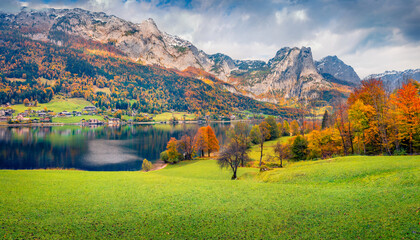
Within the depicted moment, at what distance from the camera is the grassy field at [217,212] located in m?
10.4

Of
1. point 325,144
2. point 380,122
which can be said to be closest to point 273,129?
point 325,144

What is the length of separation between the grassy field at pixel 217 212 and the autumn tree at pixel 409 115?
14649mm

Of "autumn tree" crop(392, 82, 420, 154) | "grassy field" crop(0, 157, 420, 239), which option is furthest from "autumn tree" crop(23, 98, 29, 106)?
"autumn tree" crop(392, 82, 420, 154)

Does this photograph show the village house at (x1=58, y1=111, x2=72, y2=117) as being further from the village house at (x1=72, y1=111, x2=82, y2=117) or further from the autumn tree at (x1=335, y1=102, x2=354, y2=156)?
the autumn tree at (x1=335, y1=102, x2=354, y2=156)

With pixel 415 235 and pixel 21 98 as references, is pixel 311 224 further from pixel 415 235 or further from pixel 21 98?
pixel 21 98

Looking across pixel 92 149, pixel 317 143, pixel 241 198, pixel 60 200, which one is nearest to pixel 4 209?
pixel 60 200

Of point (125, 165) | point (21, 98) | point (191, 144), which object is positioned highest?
point (21, 98)

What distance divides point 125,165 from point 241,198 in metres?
53.8

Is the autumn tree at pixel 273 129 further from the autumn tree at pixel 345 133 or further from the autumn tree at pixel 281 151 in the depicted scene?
the autumn tree at pixel 345 133

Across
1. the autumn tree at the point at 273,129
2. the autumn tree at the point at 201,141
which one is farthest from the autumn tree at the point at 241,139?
the autumn tree at the point at 273,129

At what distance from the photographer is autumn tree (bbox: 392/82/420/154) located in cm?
2973

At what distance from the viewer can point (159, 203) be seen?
15602 millimetres

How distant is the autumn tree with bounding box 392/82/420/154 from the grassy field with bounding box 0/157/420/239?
48.1ft

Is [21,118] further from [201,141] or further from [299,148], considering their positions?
[299,148]
